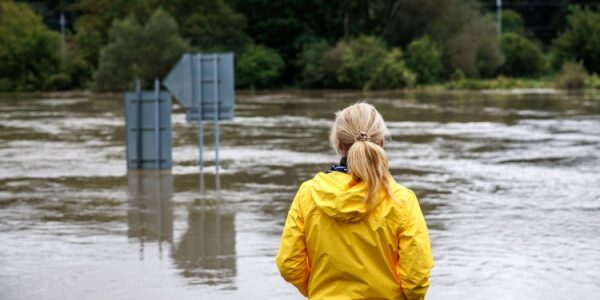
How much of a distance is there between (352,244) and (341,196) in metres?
0.24

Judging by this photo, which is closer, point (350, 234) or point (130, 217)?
point (350, 234)

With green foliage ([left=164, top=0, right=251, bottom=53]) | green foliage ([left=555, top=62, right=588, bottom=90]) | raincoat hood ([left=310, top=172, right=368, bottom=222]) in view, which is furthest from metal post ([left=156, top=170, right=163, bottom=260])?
green foliage ([left=164, top=0, right=251, bottom=53])

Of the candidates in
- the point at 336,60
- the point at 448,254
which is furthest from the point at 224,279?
the point at 336,60

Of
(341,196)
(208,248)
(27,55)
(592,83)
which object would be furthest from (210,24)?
(341,196)

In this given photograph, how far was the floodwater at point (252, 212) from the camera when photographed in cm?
895

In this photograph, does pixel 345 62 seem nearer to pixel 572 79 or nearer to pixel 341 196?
pixel 572 79

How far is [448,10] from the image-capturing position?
7200cm

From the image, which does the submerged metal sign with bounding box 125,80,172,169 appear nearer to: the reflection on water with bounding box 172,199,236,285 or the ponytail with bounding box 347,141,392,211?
the reflection on water with bounding box 172,199,236,285

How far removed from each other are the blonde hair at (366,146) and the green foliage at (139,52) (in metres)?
60.9

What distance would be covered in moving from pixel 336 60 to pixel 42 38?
19734mm

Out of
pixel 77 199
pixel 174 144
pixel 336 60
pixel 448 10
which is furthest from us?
pixel 448 10

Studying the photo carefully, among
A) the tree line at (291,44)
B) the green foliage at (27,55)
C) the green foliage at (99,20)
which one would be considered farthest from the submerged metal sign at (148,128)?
the green foliage at (99,20)

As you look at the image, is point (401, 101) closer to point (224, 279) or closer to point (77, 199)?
point (77, 199)

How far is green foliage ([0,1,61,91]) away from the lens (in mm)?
69250
